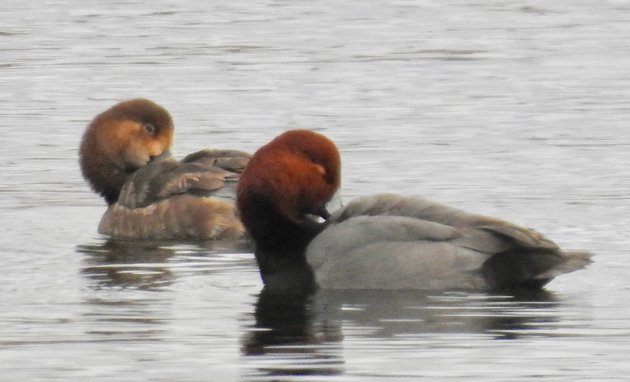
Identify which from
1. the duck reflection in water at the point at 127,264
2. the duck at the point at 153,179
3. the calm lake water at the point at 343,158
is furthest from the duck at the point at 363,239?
the duck at the point at 153,179

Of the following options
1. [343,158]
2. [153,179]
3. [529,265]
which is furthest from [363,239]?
[343,158]

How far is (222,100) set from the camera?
59.0 feet

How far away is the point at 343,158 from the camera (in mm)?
15250

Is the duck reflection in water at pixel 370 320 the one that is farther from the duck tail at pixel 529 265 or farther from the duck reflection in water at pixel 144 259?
the duck reflection in water at pixel 144 259

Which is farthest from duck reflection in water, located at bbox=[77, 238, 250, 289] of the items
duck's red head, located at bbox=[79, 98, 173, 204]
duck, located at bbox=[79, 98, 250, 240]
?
duck's red head, located at bbox=[79, 98, 173, 204]

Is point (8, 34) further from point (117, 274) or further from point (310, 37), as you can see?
point (117, 274)

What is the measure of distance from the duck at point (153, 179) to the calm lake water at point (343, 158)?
227mm

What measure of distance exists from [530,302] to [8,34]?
1354 cm

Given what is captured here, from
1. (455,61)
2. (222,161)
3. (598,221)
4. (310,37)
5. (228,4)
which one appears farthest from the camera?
(228,4)

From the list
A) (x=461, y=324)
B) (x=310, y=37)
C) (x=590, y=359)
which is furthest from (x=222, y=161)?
(x=310, y=37)

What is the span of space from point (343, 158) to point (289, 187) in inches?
178

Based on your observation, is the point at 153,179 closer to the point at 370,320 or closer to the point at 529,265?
the point at 529,265

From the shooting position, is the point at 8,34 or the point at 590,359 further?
the point at 8,34

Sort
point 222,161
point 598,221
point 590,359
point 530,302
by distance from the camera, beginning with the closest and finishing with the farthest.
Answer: point 590,359, point 530,302, point 598,221, point 222,161
